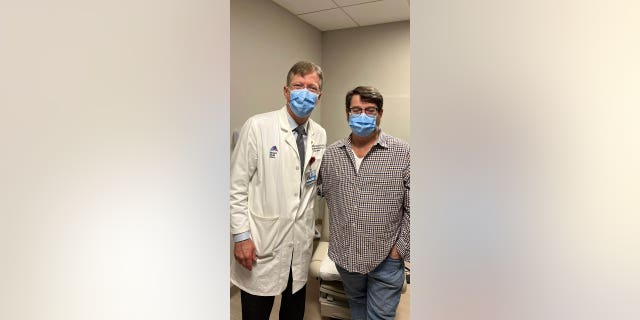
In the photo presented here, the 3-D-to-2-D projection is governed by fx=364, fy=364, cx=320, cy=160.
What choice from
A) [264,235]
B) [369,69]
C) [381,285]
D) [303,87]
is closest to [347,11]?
[369,69]

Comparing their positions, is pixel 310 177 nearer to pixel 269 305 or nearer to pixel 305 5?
pixel 269 305

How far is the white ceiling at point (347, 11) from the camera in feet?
8.63

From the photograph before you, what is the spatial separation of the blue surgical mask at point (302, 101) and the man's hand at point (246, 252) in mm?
577

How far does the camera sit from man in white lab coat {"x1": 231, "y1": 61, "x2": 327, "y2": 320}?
1485mm

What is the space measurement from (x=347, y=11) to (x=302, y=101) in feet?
5.17

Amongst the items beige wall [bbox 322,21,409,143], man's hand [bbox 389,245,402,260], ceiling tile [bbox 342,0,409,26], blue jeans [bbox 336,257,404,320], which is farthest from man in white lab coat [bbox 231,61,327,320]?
beige wall [bbox 322,21,409,143]

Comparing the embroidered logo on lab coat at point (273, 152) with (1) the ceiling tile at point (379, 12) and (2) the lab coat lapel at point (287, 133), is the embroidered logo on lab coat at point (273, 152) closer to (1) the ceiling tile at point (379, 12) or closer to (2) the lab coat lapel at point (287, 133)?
(2) the lab coat lapel at point (287, 133)

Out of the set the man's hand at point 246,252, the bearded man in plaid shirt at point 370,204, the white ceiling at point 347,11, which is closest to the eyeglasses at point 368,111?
the bearded man in plaid shirt at point 370,204

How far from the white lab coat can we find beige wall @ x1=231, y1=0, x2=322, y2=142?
800 mm

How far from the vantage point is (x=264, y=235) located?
1497 millimetres

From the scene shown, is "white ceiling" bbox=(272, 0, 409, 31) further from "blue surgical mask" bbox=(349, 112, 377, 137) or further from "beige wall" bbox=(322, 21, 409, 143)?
"blue surgical mask" bbox=(349, 112, 377, 137)
